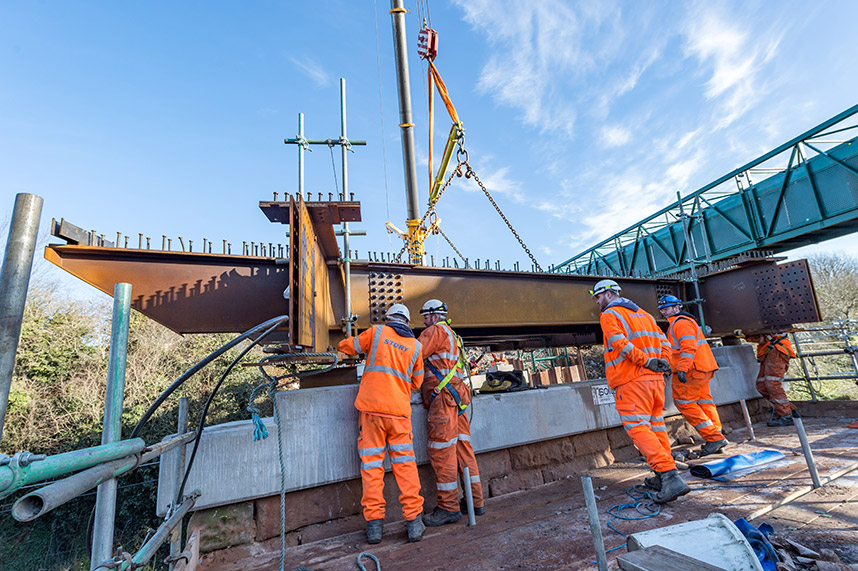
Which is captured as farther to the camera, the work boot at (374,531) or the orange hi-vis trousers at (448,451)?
the orange hi-vis trousers at (448,451)

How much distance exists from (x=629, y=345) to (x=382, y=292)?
2.97 m

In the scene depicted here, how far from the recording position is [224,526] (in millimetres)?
3357

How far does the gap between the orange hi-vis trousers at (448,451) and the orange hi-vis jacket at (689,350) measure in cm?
331

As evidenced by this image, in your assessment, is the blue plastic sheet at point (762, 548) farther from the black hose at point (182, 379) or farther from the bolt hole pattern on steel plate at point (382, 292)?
the bolt hole pattern on steel plate at point (382, 292)

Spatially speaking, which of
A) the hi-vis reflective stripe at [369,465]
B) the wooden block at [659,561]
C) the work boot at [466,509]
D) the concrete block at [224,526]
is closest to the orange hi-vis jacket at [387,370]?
the hi-vis reflective stripe at [369,465]

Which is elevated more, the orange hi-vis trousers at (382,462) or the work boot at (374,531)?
the orange hi-vis trousers at (382,462)

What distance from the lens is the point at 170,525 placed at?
8.50ft

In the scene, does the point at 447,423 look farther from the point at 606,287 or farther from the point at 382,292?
the point at 606,287

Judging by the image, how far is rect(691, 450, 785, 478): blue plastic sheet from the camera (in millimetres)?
4352

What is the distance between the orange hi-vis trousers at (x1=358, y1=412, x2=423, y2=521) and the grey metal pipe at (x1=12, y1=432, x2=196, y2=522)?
6.18ft

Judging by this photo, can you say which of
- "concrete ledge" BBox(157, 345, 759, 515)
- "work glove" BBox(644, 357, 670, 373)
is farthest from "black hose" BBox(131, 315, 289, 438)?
"work glove" BBox(644, 357, 670, 373)

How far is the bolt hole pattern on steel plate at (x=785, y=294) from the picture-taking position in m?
6.39

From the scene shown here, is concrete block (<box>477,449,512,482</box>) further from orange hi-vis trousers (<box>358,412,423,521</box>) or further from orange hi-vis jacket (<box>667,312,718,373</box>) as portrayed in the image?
orange hi-vis jacket (<box>667,312,718,373</box>)

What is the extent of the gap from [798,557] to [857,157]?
9.76 m
